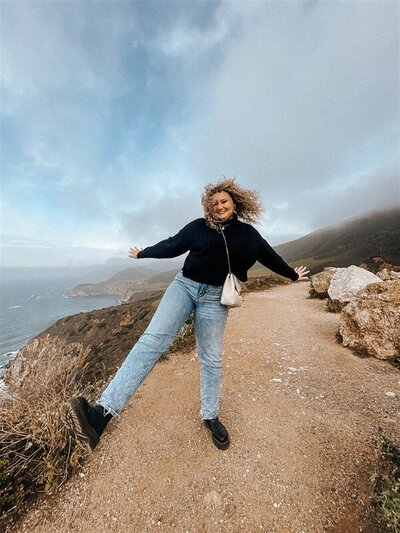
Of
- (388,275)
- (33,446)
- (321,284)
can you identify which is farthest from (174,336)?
(388,275)

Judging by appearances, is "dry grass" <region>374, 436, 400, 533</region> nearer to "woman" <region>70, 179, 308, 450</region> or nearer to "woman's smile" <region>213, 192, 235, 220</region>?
"woman" <region>70, 179, 308, 450</region>

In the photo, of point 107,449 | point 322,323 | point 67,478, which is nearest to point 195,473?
point 107,449

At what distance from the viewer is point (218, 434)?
2688mm

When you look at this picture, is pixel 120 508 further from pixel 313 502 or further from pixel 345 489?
pixel 345 489

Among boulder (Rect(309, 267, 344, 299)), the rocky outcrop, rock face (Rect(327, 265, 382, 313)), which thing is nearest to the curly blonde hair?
the rocky outcrop

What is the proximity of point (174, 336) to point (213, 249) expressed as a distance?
94 centimetres

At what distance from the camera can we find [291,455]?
2.54 metres

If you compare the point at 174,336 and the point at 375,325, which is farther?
the point at 375,325

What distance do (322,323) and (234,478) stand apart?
5955mm

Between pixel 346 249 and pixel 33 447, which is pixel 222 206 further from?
pixel 346 249

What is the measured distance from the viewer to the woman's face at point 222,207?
2393 millimetres

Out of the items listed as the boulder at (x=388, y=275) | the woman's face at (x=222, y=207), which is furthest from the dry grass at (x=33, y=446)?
the boulder at (x=388, y=275)

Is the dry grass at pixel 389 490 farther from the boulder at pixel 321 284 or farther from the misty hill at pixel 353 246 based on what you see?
the misty hill at pixel 353 246

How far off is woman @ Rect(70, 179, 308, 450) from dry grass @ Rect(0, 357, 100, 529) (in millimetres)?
165
